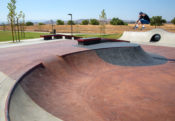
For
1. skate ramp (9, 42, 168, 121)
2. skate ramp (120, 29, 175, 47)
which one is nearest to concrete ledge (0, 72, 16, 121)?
skate ramp (9, 42, 168, 121)

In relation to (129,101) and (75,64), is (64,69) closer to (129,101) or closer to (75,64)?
(75,64)

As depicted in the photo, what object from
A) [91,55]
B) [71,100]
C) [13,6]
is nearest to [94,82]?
[71,100]

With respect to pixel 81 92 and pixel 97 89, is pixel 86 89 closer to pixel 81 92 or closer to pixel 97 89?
pixel 81 92

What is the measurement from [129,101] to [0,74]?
7526 mm

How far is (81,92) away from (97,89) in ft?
3.64

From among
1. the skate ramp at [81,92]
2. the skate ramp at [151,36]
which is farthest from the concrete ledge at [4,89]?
the skate ramp at [151,36]

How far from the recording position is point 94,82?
32.4 feet

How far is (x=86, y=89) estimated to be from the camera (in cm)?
890

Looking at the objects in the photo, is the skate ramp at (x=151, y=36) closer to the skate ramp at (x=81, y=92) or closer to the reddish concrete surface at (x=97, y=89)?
the reddish concrete surface at (x=97, y=89)

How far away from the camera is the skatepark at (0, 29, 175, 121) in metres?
6.06

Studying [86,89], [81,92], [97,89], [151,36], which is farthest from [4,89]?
[151,36]

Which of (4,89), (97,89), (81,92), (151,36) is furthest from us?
(151,36)

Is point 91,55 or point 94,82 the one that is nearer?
point 94,82

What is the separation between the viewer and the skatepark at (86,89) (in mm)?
6059
